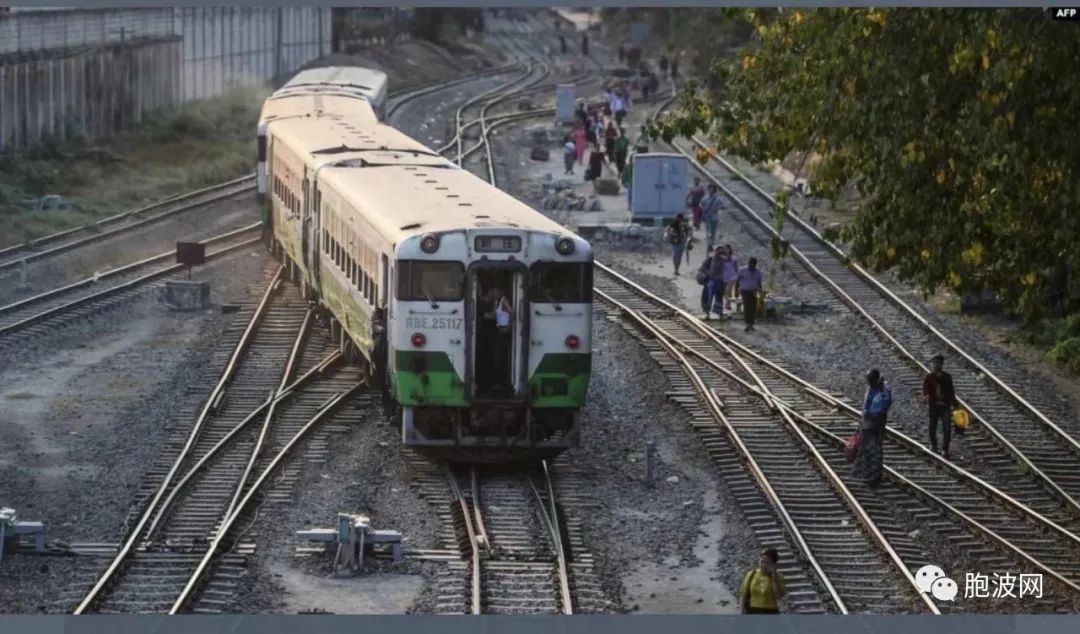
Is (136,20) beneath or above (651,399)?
above

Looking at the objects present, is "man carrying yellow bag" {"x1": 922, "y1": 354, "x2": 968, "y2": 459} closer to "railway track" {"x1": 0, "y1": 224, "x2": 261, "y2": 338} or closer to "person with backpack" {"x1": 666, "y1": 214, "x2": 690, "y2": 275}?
"railway track" {"x1": 0, "y1": 224, "x2": 261, "y2": 338}

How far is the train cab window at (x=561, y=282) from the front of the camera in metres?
17.4

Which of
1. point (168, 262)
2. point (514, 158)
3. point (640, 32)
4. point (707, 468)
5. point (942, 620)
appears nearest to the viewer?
point (942, 620)

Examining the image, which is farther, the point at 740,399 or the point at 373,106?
the point at 373,106

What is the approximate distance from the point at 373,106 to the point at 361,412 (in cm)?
1377

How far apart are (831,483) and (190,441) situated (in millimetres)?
5514

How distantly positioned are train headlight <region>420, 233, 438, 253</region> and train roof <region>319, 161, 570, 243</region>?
2.4 inches

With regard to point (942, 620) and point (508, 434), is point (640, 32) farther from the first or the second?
point (942, 620)

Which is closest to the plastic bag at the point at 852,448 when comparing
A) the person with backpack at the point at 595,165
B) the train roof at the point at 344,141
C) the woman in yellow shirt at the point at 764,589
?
the woman in yellow shirt at the point at 764,589

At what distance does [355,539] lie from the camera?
50.1 ft

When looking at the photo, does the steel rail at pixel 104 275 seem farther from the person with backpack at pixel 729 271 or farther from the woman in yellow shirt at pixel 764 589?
the woman in yellow shirt at pixel 764 589

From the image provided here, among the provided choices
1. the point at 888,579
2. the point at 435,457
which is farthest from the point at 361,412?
the point at 888,579

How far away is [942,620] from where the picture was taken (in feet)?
46.6

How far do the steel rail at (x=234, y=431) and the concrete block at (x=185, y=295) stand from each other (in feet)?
10.1
